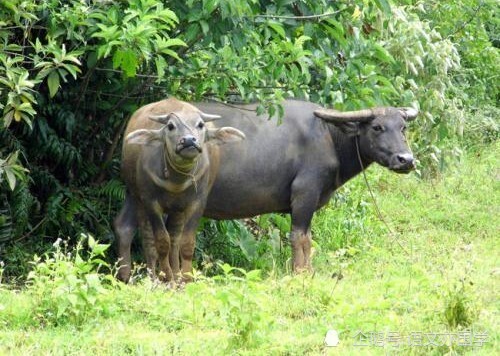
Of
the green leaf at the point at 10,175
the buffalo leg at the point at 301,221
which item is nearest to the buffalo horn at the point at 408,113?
the buffalo leg at the point at 301,221

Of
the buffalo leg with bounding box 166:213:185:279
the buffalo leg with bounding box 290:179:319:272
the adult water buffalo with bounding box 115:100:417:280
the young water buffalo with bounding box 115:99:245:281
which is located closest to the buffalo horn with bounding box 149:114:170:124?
the young water buffalo with bounding box 115:99:245:281

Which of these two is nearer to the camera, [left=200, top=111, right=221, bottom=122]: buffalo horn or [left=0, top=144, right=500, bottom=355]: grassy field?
[left=0, top=144, right=500, bottom=355]: grassy field

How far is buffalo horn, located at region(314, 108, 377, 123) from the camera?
8.82 m

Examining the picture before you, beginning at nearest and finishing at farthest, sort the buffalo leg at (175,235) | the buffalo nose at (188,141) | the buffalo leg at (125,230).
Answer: the buffalo nose at (188,141), the buffalo leg at (175,235), the buffalo leg at (125,230)

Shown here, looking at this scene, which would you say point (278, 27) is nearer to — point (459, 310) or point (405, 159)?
point (405, 159)

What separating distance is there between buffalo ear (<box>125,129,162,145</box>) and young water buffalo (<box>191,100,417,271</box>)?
89 cm

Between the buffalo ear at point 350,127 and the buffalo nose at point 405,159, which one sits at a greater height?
the buffalo ear at point 350,127

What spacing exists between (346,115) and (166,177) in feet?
5.62

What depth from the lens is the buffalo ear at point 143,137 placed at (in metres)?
7.78

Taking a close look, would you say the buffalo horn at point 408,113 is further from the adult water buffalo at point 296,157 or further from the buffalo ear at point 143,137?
the buffalo ear at point 143,137

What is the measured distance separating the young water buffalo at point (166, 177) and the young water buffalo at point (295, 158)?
396 millimetres

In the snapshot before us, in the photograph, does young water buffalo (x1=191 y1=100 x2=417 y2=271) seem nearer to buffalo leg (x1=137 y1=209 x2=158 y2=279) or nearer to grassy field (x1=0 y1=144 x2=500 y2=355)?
buffalo leg (x1=137 y1=209 x2=158 y2=279)

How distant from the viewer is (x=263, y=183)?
8789 mm

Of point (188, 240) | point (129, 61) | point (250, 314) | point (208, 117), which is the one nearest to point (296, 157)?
point (208, 117)
